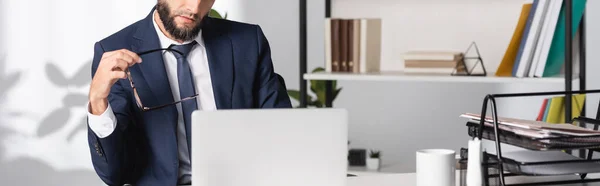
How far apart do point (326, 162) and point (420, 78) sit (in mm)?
1624

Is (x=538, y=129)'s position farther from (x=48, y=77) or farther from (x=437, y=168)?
(x=48, y=77)

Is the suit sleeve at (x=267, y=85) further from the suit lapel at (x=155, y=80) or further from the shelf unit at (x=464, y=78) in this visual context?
the shelf unit at (x=464, y=78)

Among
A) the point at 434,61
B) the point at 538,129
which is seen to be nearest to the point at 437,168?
the point at 538,129

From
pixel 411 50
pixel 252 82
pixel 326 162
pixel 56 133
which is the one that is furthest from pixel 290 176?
pixel 56 133

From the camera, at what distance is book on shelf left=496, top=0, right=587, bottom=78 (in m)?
3.18

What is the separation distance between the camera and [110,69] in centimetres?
223

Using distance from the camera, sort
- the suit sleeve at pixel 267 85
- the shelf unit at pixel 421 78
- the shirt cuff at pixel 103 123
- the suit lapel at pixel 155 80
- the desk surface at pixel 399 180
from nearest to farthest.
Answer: the desk surface at pixel 399 180 → the shirt cuff at pixel 103 123 → the suit lapel at pixel 155 80 → the suit sleeve at pixel 267 85 → the shelf unit at pixel 421 78

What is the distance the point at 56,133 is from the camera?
444cm

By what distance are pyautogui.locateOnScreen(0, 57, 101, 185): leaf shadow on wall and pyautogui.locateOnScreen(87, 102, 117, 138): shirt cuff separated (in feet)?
6.99

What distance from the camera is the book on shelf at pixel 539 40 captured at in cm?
318

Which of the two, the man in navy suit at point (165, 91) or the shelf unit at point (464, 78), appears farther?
the shelf unit at point (464, 78)

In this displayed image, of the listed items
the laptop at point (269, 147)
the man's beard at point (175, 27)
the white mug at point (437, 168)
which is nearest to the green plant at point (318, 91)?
the man's beard at point (175, 27)

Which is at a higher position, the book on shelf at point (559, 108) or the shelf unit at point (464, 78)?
the shelf unit at point (464, 78)

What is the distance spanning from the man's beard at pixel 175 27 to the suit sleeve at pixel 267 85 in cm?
24
